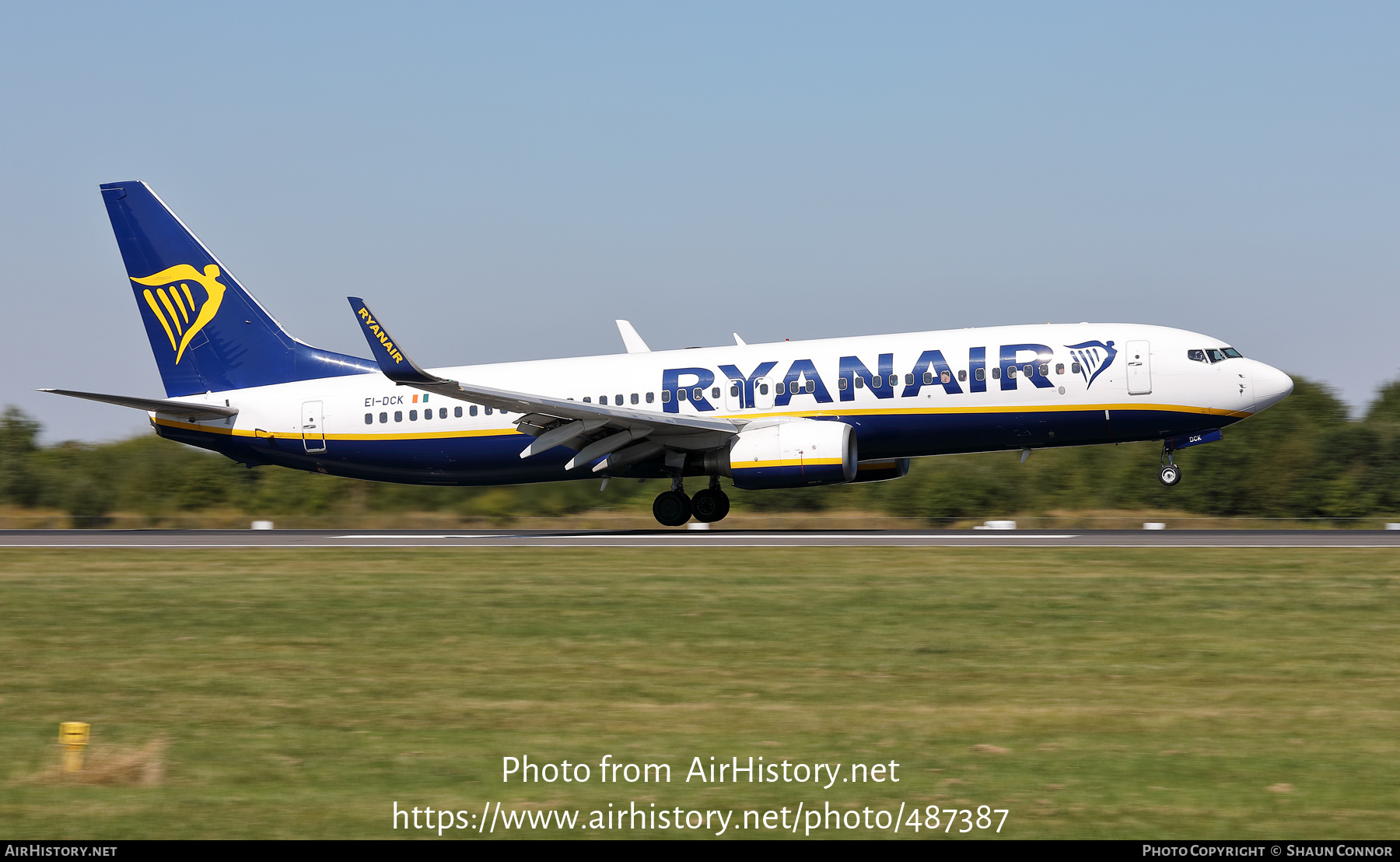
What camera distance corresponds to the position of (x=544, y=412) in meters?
26.8

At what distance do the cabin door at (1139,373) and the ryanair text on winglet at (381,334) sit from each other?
14650 millimetres

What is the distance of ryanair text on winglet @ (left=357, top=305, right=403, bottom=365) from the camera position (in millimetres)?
25172

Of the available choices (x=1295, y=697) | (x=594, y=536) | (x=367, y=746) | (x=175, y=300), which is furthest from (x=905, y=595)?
(x=175, y=300)

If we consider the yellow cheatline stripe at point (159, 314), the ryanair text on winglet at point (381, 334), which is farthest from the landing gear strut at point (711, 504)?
the yellow cheatline stripe at point (159, 314)

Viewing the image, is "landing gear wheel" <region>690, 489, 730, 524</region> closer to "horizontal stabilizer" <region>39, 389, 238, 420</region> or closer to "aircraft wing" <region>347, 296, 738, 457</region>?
"aircraft wing" <region>347, 296, 738, 457</region>

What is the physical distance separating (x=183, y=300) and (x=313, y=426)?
15.7ft

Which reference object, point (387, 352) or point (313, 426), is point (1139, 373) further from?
point (313, 426)

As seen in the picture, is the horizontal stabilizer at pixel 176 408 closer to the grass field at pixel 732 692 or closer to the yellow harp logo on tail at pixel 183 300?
the yellow harp logo on tail at pixel 183 300

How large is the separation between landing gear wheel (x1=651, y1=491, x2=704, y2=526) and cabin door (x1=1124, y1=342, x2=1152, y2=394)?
1002cm

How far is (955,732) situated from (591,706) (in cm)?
298

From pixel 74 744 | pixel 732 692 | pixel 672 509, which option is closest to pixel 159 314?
pixel 672 509

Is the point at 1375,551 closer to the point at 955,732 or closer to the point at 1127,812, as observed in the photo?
the point at 955,732

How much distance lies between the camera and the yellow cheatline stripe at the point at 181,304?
31.9 meters

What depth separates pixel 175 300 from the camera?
31969 mm
